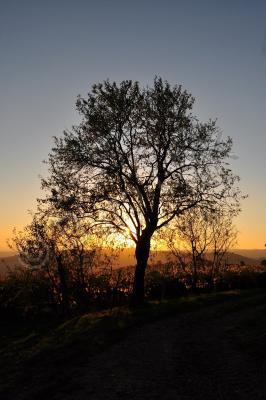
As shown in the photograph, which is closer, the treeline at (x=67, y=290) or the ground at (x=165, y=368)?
the ground at (x=165, y=368)

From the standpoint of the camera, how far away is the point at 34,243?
32562mm

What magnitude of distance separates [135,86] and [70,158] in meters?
7.13

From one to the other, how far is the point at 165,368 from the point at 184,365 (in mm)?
701

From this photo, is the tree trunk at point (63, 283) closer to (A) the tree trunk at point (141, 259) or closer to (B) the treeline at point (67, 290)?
(B) the treeline at point (67, 290)

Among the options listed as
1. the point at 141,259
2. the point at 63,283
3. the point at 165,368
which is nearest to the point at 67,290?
the point at 63,283

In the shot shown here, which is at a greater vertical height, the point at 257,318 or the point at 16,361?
the point at 257,318

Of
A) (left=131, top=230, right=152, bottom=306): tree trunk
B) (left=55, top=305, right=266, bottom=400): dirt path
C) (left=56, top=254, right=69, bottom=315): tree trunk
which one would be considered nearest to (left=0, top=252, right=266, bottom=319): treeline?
(left=56, top=254, right=69, bottom=315): tree trunk

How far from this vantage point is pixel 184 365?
643 inches

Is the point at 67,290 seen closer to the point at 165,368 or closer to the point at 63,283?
the point at 63,283

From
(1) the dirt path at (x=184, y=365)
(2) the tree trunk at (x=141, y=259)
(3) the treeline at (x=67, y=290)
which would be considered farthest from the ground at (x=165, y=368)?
(3) the treeline at (x=67, y=290)

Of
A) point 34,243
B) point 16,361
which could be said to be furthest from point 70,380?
point 34,243

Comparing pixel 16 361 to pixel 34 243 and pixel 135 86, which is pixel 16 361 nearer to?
pixel 34 243

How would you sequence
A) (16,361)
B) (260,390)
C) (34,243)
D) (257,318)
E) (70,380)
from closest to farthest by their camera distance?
(260,390)
(70,380)
(16,361)
(257,318)
(34,243)

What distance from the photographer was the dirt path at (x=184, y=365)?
535 inches
